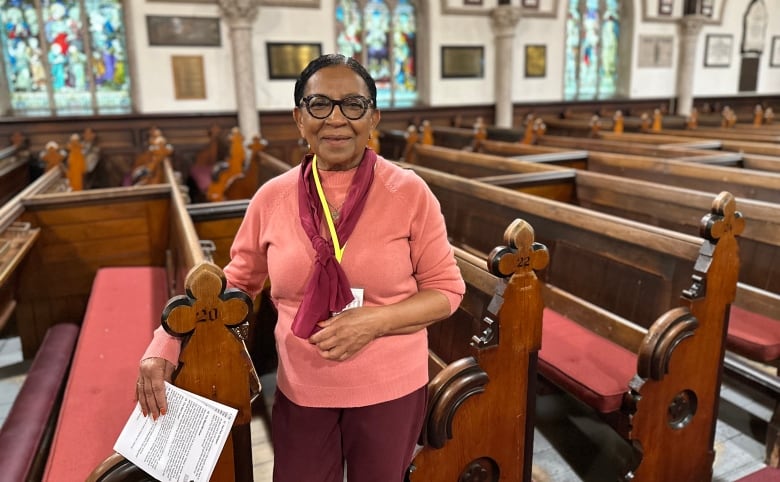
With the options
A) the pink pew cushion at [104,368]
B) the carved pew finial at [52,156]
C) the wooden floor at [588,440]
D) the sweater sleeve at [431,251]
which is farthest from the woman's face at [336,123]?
the carved pew finial at [52,156]

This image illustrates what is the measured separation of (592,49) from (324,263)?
12.3 metres

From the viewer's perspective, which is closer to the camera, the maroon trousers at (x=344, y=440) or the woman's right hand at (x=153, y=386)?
the woman's right hand at (x=153, y=386)

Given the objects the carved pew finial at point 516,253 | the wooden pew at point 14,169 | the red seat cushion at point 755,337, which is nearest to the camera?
the carved pew finial at point 516,253

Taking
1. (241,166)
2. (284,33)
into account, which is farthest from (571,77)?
(241,166)

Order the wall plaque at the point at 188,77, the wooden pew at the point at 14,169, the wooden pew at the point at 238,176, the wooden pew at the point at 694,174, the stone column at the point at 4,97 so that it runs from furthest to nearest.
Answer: the wall plaque at the point at 188,77
the stone column at the point at 4,97
the wooden pew at the point at 238,176
the wooden pew at the point at 14,169
the wooden pew at the point at 694,174

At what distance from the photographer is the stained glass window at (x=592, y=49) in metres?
11.8

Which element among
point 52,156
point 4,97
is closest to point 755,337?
point 52,156

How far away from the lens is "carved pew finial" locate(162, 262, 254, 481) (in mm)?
1202

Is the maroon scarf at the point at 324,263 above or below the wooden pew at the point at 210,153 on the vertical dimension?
above

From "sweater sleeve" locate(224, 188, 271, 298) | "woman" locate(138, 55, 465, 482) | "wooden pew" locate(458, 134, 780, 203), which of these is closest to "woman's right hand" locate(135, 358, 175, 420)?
"woman" locate(138, 55, 465, 482)

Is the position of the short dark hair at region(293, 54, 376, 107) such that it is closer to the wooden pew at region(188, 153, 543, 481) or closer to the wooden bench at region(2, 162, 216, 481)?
the wooden pew at region(188, 153, 543, 481)

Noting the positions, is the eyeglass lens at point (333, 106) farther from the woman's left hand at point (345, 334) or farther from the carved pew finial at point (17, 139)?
the carved pew finial at point (17, 139)

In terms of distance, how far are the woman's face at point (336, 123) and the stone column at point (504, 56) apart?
982 cm

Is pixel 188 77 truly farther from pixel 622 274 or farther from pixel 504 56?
pixel 622 274
